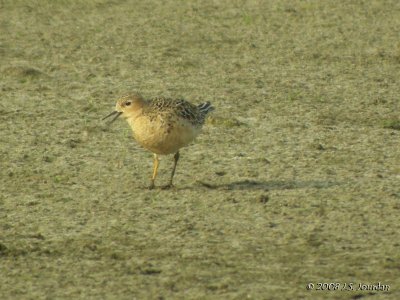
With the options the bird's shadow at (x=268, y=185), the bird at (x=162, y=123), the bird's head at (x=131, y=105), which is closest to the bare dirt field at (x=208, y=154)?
the bird's shadow at (x=268, y=185)

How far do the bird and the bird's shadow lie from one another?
1.35ft

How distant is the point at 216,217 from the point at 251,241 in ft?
1.96

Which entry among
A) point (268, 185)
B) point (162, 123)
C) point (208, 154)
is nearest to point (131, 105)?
point (162, 123)

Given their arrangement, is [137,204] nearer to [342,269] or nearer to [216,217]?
[216,217]

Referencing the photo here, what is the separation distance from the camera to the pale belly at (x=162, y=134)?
348 inches

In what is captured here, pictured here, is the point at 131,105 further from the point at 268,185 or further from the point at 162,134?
the point at 268,185

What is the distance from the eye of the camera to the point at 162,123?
29.0ft

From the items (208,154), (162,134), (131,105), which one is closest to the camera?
(162,134)

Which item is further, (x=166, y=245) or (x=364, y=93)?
(x=364, y=93)

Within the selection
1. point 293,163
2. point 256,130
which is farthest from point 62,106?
point 293,163

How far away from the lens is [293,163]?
32.0ft

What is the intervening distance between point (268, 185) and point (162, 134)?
1.04m

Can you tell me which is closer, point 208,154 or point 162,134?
point 162,134

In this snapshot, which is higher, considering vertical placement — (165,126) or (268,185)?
(165,126)
